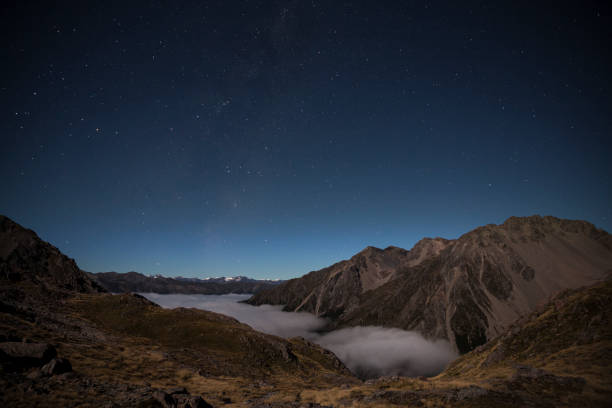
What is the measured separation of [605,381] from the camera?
73.4 ft

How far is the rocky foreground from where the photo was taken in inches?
785

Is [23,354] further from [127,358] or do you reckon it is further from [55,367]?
[127,358]

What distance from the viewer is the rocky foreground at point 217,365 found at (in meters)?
19.9

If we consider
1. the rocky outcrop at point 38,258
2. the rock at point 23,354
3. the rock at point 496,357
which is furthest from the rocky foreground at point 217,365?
the rocky outcrop at point 38,258

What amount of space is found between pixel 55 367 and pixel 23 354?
2654mm

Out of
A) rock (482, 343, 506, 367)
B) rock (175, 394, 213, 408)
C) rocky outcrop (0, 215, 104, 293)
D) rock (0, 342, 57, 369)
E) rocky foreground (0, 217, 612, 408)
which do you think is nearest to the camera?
rock (0, 342, 57, 369)

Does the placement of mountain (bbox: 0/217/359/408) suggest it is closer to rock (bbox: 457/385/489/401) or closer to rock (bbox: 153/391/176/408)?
rock (bbox: 153/391/176/408)

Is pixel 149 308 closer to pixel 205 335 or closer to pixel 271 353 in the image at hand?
pixel 205 335

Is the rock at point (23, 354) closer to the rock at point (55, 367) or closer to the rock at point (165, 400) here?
the rock at point (55, 367)

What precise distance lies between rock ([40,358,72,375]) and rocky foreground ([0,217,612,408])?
0.08 metres

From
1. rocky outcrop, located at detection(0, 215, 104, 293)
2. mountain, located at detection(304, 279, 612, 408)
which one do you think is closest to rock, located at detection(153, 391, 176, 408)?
mountain, located at detection(304, 279, 612, 408)

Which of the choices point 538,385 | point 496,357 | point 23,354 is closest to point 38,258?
point 23,354

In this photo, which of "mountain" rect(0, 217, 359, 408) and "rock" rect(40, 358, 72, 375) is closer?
"mountain" rect(0, 217, 359, 408)

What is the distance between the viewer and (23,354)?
→ 19.9 meters
